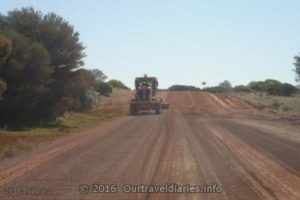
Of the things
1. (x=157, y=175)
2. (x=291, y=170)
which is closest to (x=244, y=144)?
(x=291, y=170)

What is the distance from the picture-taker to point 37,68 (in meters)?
41.0

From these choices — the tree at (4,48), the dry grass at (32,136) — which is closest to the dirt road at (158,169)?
the dry grass at (32,136)

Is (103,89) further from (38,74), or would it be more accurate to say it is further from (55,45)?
(38,74)

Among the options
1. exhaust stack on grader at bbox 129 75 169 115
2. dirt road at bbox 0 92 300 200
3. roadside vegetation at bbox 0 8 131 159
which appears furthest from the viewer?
exhaust stack on grader at bbox 129 75 169 115

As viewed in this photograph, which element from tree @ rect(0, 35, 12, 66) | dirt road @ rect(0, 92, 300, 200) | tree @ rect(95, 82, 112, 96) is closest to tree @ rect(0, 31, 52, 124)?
tree @ rect(0, 35, 12, 66)

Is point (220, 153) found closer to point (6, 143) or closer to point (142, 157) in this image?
point (142, 157)

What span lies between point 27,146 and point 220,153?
8463 millimetres

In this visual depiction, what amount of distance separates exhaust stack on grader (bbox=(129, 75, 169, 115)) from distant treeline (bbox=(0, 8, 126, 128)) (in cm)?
1086

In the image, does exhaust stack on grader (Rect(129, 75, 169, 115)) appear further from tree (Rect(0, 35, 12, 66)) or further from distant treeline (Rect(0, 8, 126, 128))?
tree (Rect(0, 35, 12, 66))

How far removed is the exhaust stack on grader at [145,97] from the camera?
60.6m

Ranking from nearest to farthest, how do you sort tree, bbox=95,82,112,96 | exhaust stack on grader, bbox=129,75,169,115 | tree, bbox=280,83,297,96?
exhaust stack on grader, bbox=129,75,169,115 → tree, bbox=95,82,112,96 → tree, bbox=280,83,297,96

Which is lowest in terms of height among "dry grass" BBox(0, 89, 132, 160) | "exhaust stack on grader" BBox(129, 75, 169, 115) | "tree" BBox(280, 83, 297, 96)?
"dry grass" BBox(0, 89, 132, 160)

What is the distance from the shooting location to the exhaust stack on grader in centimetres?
6056

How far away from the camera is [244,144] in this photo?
26125 mm
